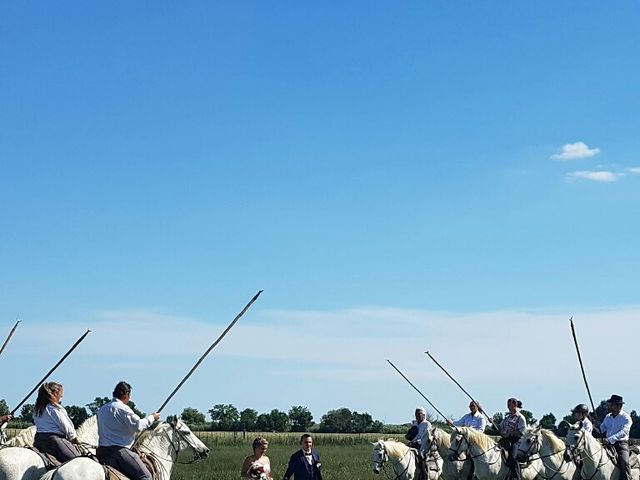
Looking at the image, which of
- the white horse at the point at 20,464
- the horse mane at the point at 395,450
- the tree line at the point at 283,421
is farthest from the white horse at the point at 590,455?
the tree line at the point at 283,421

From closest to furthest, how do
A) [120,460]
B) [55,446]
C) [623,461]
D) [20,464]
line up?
1. [120,460]
2. [20,464]
3. [55,446]
4. [623,461]

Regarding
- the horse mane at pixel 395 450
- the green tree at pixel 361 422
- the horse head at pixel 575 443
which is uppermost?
the green tree at pixel 361 422

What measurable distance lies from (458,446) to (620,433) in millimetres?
3507

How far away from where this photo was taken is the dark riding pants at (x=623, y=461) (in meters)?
19.1

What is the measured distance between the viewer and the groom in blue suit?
1269 centimetres

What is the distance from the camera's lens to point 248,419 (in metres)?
101

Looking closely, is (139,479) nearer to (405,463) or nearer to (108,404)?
(108,404)

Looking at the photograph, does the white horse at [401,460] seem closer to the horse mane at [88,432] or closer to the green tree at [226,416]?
the horse mane at [88,432]

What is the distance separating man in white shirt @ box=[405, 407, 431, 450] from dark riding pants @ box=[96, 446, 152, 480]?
9.38 meters

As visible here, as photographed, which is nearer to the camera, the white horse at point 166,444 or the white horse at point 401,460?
the white horse at point 166,444

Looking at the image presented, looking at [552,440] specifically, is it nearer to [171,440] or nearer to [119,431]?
[171,440]

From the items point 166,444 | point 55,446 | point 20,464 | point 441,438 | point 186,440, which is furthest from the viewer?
point 441,438

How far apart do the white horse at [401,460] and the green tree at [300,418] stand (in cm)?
7820

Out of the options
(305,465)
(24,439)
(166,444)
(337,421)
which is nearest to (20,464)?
(24,439)
